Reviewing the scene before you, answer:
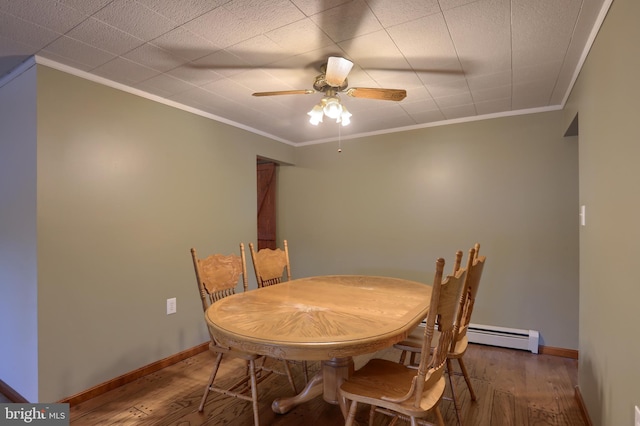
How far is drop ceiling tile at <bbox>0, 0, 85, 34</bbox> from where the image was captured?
Result: 149 cm

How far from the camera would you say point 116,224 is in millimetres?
2371

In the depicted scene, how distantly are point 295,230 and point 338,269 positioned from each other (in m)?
0.78

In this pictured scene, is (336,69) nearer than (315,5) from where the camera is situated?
No

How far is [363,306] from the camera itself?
1.78 m

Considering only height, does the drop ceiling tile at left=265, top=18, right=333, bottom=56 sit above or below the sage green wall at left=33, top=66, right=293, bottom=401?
above

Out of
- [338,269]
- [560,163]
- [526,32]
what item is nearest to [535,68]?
[526,32]

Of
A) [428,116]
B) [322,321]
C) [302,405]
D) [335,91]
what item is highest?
[428,116]

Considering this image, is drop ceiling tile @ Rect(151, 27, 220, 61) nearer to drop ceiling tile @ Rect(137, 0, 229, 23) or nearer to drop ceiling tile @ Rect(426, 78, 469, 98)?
drop ceiling tile @ Rect(137, 0, 229, 23)

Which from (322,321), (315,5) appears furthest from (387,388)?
(315,5)

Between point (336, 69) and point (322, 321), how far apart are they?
1.39m

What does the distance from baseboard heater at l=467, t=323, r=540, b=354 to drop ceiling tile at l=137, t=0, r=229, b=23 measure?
10.9ft

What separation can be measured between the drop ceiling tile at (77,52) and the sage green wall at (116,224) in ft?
0.52

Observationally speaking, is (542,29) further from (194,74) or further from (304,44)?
(194,74)

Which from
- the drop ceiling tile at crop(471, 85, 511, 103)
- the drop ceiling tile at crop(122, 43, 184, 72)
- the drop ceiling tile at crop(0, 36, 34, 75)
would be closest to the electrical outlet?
the drop ceiling tile at crop(122, 43, 184, 72)
